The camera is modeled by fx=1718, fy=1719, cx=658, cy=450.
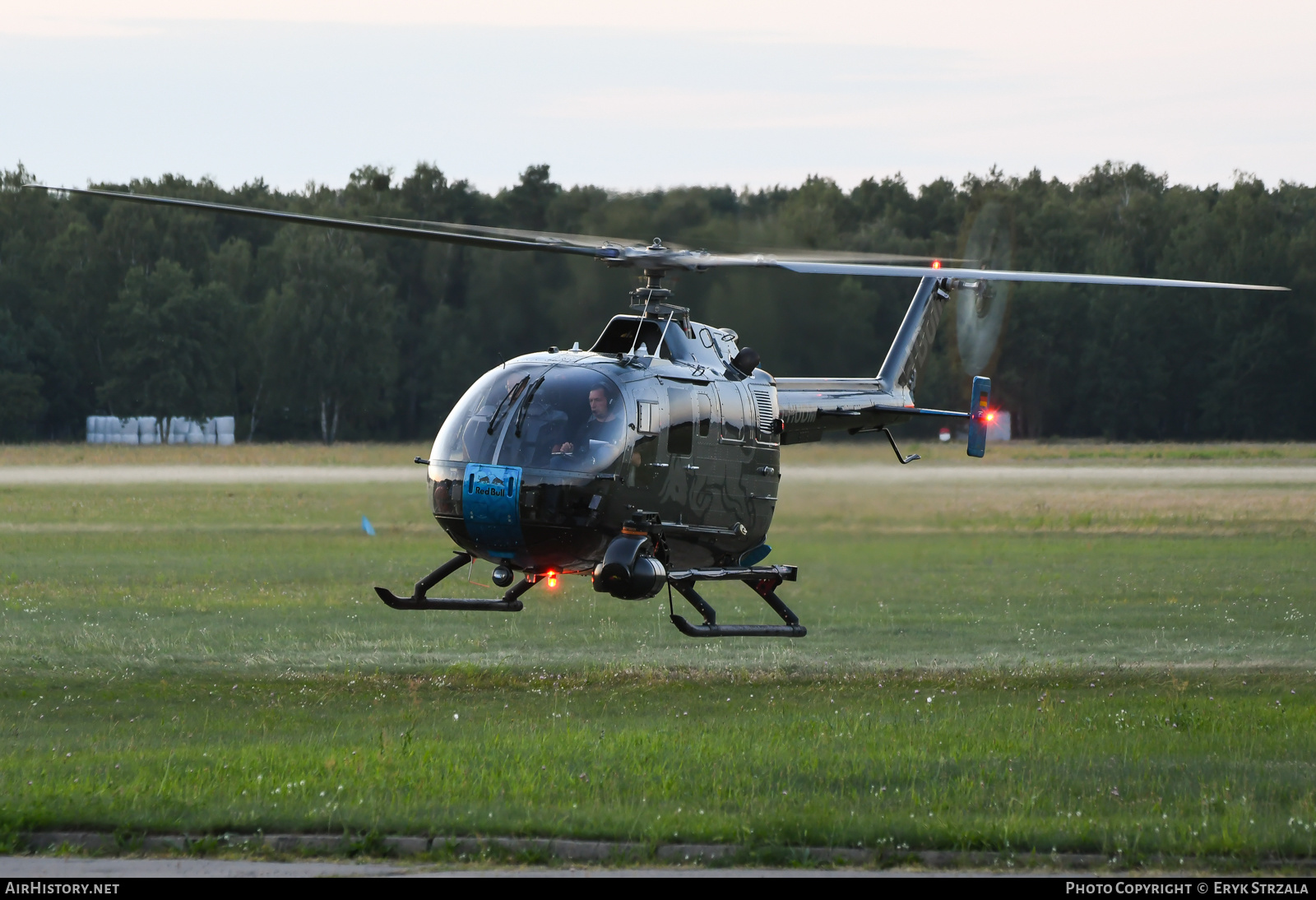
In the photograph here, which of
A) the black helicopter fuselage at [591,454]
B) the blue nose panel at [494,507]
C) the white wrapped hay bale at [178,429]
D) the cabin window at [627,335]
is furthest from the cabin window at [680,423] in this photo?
the white wrapped hay bale at [178,429]

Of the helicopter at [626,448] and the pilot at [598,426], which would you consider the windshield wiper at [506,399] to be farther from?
the pilot at [598,426]

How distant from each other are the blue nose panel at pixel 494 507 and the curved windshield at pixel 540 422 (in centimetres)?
14

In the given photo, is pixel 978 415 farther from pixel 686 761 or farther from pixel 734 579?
pixel 686 761

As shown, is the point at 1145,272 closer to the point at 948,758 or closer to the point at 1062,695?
the point at 1062,695

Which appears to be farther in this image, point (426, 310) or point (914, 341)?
point (426, 310)

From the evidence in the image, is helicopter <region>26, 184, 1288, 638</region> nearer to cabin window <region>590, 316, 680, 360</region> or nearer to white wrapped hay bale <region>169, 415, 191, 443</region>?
cabin window <region>590, 316, 680, 360</region>

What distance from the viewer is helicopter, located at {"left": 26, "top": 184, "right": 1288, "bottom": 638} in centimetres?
1644

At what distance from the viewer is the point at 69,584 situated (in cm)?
3391

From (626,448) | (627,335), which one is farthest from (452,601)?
(627,335)

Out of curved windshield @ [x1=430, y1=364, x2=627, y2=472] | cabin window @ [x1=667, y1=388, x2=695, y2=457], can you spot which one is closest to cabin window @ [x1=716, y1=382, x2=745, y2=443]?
cabin window @ [x1=667, y1=388, x2=695, y2=457]

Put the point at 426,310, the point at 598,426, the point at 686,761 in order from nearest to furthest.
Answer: the point at 686,761 → the point at 598,426 → the point at 426,310

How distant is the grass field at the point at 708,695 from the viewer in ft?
40.5

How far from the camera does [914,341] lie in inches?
922

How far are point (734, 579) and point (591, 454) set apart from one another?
2.77 metres
